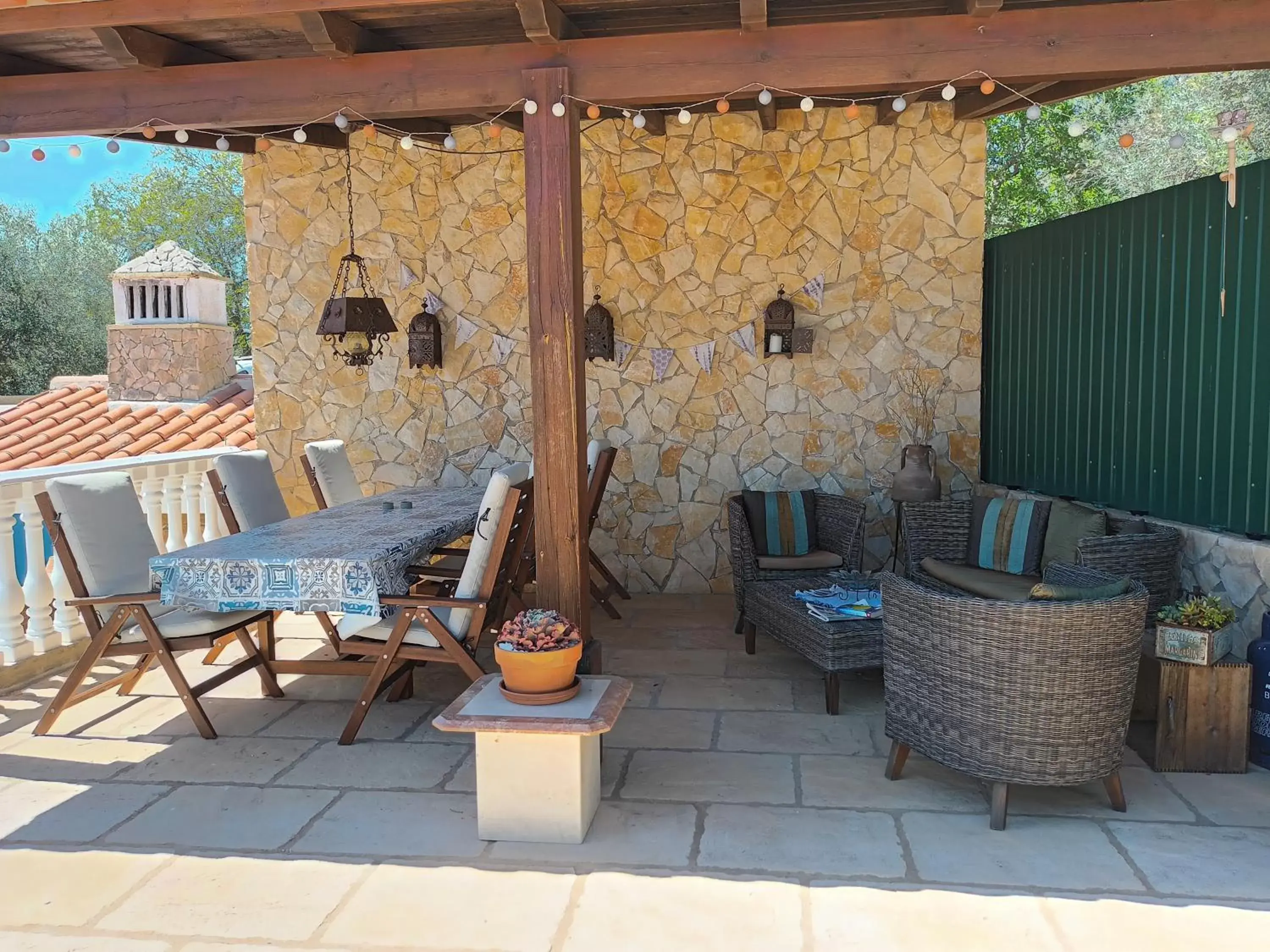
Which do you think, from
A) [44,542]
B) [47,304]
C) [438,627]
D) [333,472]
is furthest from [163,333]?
[47,304]

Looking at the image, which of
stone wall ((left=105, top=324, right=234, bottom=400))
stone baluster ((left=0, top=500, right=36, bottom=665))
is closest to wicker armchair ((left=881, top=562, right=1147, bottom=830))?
stone baluster ((left=0, top=500, right=36, bottom=665))

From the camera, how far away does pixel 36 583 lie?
14.6 ft

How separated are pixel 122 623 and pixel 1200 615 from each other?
4.15 meters

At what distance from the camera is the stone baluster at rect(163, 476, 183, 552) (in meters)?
5.28

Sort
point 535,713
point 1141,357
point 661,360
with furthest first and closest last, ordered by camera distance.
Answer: point 661,360, point 1141,357, point 535,713

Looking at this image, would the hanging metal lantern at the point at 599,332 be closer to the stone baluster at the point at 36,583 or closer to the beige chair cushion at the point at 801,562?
the beige chair cushion at the point at 801,562

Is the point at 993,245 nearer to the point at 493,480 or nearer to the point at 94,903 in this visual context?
the point at 493,480

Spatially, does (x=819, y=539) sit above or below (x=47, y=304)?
below

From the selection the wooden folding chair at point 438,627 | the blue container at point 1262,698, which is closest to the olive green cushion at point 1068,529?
the blue container at point 1262,698

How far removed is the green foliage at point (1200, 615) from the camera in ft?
11.3

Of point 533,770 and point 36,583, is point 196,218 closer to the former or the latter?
point 36,583

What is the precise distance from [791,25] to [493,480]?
2035 millimetres

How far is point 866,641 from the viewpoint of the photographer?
4.08m

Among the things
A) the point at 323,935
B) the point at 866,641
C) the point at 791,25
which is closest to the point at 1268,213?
the point at 791,25
